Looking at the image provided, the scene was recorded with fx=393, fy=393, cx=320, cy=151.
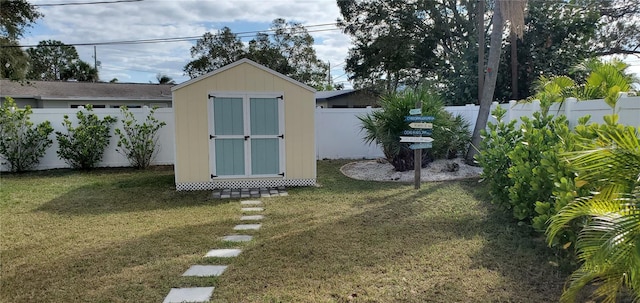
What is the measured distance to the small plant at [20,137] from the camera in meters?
8.77

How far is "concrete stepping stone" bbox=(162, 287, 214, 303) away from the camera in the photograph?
110 inches

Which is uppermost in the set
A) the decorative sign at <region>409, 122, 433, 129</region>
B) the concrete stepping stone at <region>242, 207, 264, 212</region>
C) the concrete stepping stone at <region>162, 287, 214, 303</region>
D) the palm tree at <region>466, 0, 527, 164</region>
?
the palm tree at <region>466, 0, 527, 164</region>

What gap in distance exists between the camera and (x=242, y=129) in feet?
23.1

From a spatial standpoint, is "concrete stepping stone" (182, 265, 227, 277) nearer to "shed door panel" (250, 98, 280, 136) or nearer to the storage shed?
the storage shed

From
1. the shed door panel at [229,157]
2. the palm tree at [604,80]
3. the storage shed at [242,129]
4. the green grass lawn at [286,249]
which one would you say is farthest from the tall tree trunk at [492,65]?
the shed door panel at [229,157]

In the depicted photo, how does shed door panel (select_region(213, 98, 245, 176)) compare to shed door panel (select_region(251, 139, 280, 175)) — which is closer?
shed door panel (select_region(213, 98, 245, 176))

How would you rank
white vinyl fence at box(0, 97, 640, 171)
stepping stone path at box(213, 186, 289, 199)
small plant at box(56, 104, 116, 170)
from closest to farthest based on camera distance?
stepping stone path at box(213, 186, 289, 199) → white vinyl fence at box(0, 97, 640, 171) → small plant at box(56, 104, 116, 170)

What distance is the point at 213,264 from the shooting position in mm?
3514

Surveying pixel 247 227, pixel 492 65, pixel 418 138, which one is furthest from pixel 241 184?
pixel 492 65

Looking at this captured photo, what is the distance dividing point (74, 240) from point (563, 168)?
191 inches

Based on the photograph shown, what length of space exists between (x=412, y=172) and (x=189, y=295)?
6.41 metres

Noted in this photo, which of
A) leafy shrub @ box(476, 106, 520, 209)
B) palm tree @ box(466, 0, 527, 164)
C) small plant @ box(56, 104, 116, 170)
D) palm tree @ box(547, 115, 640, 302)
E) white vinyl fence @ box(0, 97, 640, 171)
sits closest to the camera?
palm tree @ box(547, 115, 640, 302)

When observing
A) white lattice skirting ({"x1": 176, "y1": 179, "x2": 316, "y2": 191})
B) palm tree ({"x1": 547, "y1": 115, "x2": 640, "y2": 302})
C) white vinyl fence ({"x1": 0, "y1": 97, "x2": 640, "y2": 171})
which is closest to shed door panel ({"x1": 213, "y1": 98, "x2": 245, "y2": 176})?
white lattice skirting ({"x1": 176, "y1": 179, "x2": 316, "y2": 191})

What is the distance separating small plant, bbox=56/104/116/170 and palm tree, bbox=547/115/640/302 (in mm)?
9670
